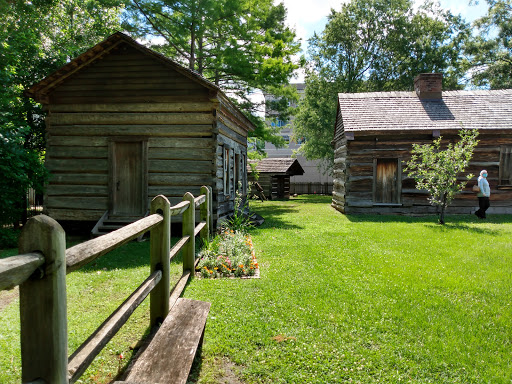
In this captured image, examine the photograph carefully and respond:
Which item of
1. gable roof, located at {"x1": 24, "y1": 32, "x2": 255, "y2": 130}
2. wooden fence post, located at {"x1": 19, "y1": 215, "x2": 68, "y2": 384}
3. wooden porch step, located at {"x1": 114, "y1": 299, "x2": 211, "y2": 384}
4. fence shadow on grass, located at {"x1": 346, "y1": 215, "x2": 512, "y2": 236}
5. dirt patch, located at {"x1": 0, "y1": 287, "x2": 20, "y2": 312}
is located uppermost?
gable roof, located at {"x1": 24, "y1": 32, "x2": 255, "y2": 130}

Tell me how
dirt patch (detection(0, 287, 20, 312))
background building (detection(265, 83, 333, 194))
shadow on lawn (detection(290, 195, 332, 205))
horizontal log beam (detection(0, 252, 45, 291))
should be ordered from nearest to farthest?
horizontal log beam (detection(0, 252, 45, 291)), dirt patch (detection(0, 287, 20, 312)), shadow on lawn (detection(290, 195, 332, 205)), background building (detection(265, 83, 333, 194))

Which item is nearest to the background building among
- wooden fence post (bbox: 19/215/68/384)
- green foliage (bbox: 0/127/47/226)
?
green foliage (bbox: 0/127/47/226)

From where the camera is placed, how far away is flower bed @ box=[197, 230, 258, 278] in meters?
6.46

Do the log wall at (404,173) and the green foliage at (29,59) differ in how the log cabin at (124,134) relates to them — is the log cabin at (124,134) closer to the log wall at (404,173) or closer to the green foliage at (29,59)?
the green foliage at (29,59)

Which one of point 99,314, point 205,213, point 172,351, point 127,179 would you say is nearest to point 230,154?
point 127,179

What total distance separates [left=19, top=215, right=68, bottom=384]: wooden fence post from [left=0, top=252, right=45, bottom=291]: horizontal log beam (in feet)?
0.17

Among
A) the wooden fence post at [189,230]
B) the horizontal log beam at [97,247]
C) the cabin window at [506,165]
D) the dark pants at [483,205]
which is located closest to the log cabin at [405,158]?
the cabin window at [506,165]

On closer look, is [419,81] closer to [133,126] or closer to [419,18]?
[133,126]

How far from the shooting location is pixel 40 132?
1278cm

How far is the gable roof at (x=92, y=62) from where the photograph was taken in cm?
993

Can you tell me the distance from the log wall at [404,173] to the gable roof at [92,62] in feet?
25.7

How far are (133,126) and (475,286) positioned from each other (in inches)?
354

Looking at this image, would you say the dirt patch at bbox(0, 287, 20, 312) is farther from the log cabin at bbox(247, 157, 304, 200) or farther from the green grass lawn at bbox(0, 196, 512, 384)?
the log cabin at bbox(247, 157, 304, 200)

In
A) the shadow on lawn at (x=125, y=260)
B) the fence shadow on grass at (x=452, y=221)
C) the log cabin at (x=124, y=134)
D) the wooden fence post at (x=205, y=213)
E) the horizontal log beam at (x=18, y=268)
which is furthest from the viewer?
the fence shadow on grass at (x=452, y=221)
